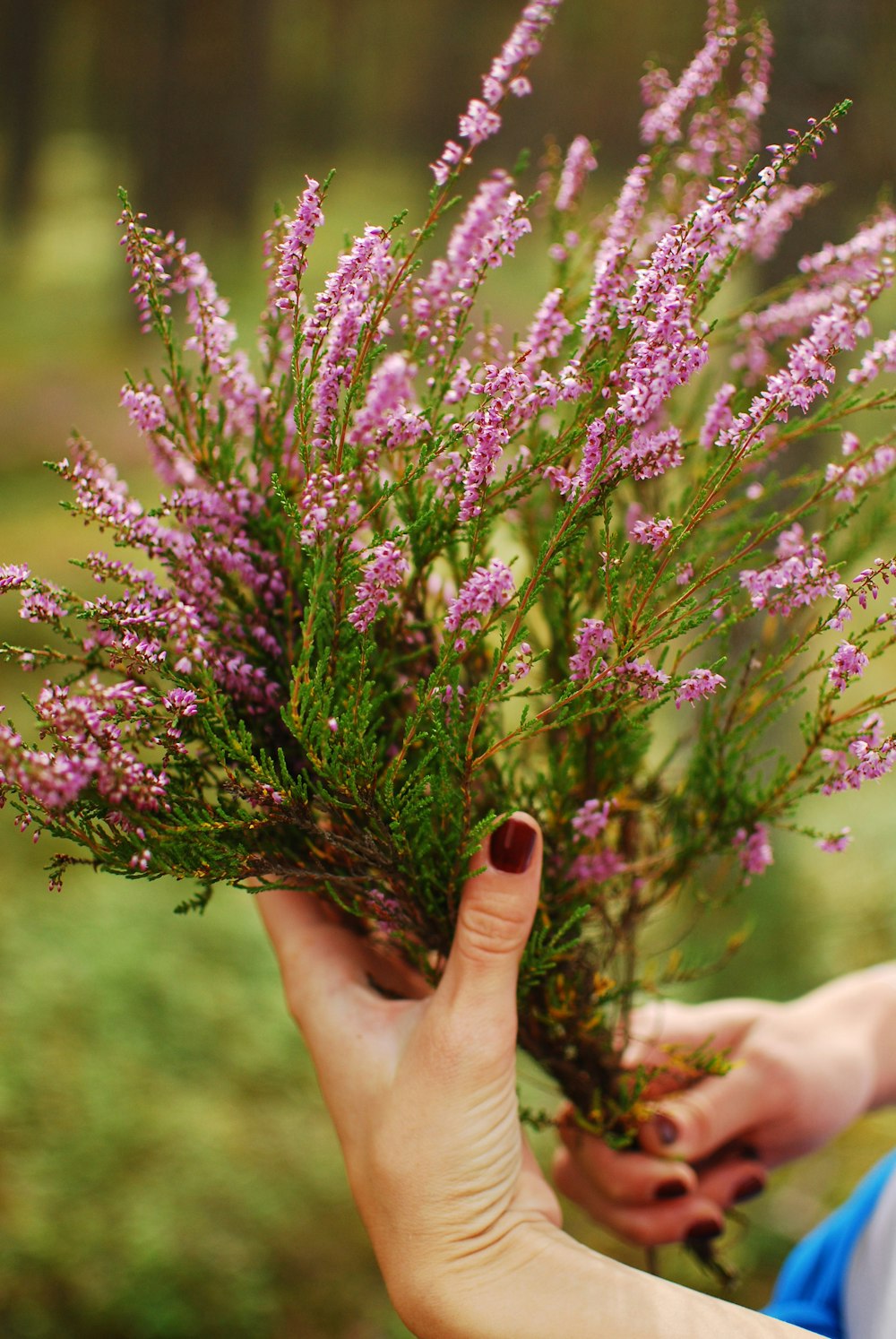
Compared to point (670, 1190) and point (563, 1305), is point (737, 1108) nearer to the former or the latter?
point (670, 1190)

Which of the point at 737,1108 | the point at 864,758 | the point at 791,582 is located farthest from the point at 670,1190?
the point at 791,582

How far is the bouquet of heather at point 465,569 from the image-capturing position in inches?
38.0

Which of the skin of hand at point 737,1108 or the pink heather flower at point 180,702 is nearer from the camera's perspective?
the pink heather flower at point 180,702

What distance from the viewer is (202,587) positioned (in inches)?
45.6

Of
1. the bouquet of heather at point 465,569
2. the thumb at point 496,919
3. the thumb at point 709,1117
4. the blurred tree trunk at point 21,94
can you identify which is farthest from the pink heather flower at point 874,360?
the blurred tree trunk at point 21,94

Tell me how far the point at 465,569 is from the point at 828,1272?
5.48 feet

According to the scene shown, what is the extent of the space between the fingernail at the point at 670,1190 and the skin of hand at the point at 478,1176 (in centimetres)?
43

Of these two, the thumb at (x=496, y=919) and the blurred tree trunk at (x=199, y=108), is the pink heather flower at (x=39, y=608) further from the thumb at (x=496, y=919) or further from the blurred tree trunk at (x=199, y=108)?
the blurred tree trunk at (x=199, y=108)

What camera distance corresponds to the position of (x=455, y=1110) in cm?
121

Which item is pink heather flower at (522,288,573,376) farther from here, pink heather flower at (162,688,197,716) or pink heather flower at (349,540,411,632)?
pink heather flower at (162,688,197,716)

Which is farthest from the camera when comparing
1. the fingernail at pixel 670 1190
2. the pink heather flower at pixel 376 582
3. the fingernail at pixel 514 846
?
the fingernail at pixel 670 1190

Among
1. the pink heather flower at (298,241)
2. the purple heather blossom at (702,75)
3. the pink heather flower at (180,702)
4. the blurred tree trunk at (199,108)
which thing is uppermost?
the blurred tree trunk at (199,108)

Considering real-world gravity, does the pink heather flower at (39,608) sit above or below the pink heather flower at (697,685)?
above

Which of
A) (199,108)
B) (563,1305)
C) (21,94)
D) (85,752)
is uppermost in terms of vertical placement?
(21,94)
